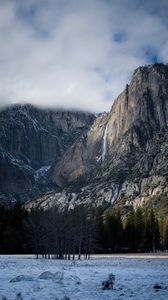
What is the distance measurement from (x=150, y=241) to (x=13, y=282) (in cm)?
10623

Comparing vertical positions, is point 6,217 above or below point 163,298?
above

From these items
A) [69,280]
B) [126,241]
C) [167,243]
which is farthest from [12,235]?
[69,280]

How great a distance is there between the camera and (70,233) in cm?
9200

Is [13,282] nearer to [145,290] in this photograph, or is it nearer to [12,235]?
[145,290]

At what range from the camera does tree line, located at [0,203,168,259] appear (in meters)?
92.2

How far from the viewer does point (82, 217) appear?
96.2 metres

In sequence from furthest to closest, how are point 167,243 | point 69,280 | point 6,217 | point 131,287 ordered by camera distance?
point 167,243, point 6,217, point 69,280, point 131,287

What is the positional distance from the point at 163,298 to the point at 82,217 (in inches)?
2956

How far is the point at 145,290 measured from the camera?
25094mm

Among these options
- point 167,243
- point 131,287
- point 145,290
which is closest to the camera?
point 145,290

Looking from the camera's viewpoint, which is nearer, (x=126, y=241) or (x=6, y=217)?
(x=6, y=217)

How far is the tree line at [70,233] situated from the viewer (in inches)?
3629

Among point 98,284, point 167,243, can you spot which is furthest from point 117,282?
point 167,243

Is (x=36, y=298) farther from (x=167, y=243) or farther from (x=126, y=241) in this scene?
(x=167, y=243)
